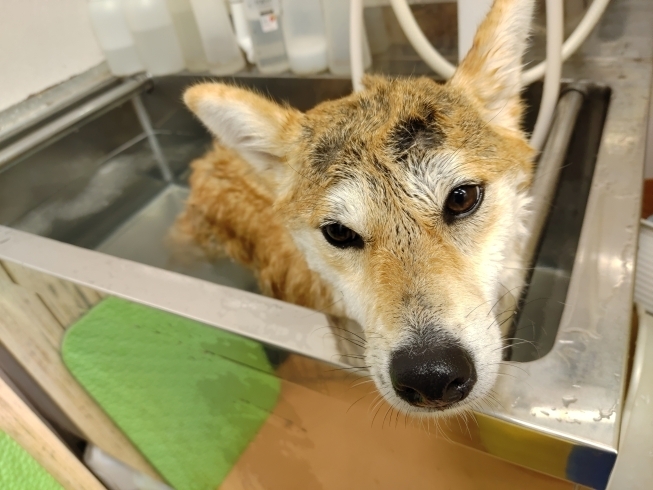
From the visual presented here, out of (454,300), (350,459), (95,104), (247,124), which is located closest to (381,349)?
(454,300)

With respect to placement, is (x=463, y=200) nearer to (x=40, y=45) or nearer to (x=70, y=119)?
(x=70, y=119)

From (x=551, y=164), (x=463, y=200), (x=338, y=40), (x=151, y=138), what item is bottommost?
(x=151, y=138)

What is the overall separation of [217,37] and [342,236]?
154 centimetres

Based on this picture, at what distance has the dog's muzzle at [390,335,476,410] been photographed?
0.68 metres

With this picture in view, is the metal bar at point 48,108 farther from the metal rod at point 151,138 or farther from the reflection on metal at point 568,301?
the reflection on metal at point 568,301

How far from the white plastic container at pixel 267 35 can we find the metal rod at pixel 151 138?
62 centimetres

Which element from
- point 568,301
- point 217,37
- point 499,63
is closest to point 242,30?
point 217,37

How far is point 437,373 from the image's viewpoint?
2.22 feet

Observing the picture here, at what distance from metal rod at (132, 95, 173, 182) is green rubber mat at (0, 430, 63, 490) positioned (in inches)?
52.3

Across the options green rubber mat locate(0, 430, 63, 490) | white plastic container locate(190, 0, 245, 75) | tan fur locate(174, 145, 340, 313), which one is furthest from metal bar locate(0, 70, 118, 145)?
green rubber mat locate(0, 430, 63, 490)

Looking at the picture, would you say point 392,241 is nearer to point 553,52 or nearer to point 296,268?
point 296,268

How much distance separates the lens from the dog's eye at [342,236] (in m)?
0.96

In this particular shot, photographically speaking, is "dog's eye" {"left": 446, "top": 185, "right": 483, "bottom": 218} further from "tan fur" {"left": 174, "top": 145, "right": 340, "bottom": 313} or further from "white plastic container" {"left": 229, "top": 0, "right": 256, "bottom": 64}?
"white plastic container" {"left": 229, "top": 0, "right": 256, "bottom": 64}

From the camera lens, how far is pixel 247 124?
1.12m
